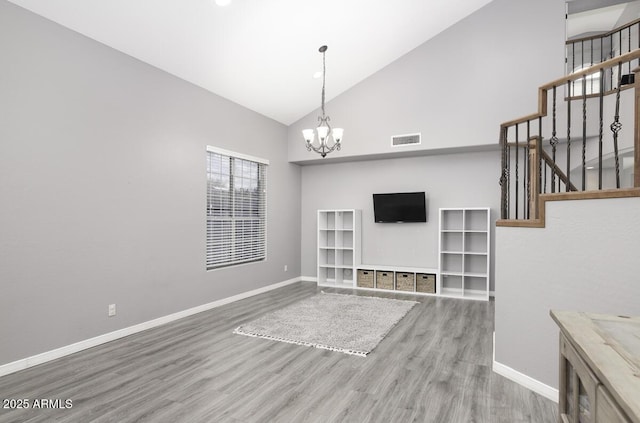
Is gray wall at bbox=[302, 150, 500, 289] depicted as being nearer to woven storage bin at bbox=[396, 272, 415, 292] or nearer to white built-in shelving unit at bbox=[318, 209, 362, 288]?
white built-in shelving unit at bbox=[318, 209, 362, 288]

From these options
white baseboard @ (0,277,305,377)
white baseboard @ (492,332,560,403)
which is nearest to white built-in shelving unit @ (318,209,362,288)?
white baseboard @ (0,277,305,377)

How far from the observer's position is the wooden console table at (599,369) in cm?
86

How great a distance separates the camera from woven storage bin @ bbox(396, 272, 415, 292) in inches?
243

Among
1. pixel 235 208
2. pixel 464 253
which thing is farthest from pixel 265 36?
pixel 464 253

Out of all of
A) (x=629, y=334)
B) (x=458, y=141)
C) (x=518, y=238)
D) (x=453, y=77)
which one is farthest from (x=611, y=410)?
(x=453, y=77)

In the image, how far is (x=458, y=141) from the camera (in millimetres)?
5527

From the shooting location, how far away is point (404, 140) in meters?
5.93

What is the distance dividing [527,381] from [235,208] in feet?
14.8

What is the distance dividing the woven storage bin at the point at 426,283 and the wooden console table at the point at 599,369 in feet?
15.2

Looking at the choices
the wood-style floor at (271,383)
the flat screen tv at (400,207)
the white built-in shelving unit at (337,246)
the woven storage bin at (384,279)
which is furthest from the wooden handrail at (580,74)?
the white built-in shelving unit at (337,246)

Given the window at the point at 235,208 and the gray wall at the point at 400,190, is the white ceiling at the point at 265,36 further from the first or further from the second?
the gray wall at the point at 400,190

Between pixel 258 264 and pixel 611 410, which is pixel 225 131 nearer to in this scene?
pixel 258 264

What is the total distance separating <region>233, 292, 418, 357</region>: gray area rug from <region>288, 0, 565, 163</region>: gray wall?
8.72 feet

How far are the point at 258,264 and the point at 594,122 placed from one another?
18.4 feet
